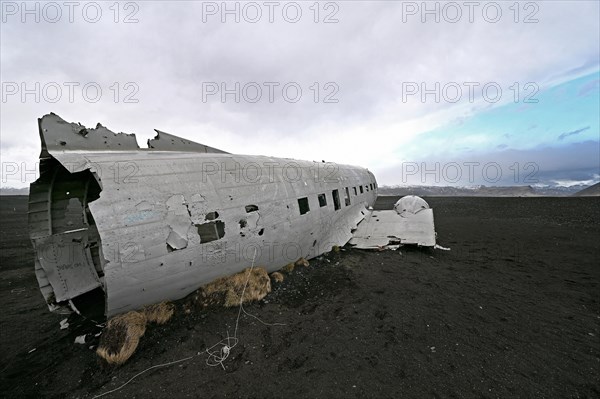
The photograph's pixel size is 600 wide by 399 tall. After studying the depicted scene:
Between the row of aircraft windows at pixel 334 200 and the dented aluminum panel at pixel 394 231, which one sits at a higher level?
the row of aircraft windows at pixel 334 200

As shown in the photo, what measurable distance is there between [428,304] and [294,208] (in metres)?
5.62

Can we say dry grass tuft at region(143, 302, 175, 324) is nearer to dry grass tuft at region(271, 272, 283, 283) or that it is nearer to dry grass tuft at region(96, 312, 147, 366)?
dry grass tuft at region(96, 312, 147, 366)

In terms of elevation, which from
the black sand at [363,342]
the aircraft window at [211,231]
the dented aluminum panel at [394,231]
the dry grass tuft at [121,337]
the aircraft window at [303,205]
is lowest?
the black sand at [363,342]

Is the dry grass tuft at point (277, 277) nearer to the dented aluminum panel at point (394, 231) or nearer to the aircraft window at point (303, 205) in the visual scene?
the aircraft window at point (303, 205)

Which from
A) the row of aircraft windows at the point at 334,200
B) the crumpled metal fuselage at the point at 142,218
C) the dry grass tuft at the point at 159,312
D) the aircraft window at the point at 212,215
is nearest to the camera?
the crumpled metal fuselage at the point at 142,218

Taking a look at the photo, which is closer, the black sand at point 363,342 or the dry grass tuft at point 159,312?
the black sand at point 363,342

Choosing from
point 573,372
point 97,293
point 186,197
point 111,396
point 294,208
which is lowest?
point 573,372

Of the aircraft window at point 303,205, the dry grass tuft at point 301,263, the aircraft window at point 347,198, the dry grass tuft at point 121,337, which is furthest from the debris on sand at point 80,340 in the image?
the aircraft window at point 347,198

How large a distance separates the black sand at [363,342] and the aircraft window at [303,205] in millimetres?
2562

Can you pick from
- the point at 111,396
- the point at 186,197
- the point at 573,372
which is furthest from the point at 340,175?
the point at 111,396

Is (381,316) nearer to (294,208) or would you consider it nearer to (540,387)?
(540,387)

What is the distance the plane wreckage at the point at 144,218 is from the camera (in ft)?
19.0

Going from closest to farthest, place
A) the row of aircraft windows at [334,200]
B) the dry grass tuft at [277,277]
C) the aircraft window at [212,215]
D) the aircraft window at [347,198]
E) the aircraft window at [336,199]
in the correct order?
the aircraft window at [212,215]
the dry grass tuft at [277,277]
the row of aircraft windows at [334,200]
the aircraft window at [336,199]
the aircraft window at [347,198]

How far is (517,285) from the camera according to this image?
9.95 metres
